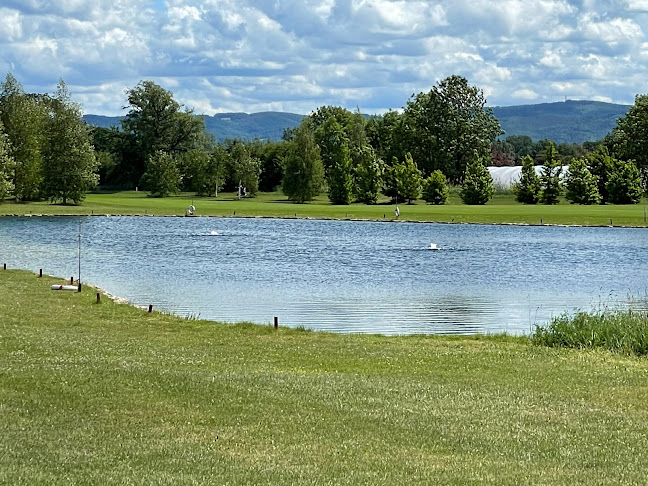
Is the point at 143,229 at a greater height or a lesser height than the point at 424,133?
lesser

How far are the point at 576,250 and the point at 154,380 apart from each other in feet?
150

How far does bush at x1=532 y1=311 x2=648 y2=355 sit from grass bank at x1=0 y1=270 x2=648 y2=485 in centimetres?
86

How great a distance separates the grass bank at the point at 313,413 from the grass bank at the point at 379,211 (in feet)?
215

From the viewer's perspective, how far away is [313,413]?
1194 cm

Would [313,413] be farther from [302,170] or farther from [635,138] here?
[635,138]

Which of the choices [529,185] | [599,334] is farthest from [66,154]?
[599,334]

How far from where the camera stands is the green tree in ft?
306

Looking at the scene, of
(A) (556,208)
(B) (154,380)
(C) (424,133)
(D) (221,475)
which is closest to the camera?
(D) (221,475)

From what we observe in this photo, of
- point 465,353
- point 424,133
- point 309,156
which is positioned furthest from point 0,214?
point 465,353

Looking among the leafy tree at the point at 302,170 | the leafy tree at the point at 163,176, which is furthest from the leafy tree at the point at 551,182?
the leafy tree at the point at 163,176

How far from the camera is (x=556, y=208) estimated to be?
92625 mm

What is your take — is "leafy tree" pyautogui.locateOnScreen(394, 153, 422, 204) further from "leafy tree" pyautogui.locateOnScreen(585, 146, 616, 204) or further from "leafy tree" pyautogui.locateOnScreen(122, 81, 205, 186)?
"leafy tree" pyautogui.locateOnScreen(122, 81, 205, 186)

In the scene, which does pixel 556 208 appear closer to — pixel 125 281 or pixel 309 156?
pixel 309 156

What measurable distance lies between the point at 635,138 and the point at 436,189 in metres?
26.2
